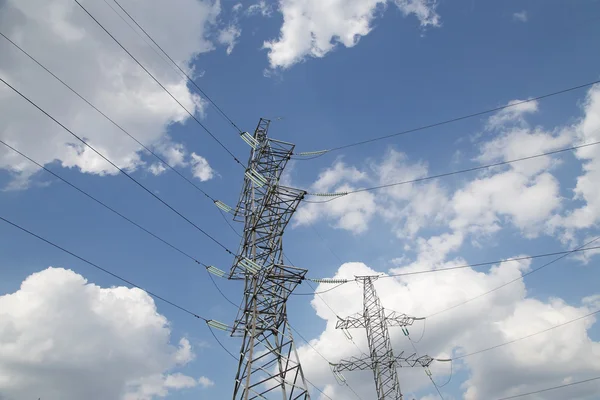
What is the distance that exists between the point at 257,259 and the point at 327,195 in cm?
466

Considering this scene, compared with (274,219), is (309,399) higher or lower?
lower

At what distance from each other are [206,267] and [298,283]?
15.4 feet

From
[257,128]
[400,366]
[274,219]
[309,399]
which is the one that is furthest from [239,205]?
[400,366]

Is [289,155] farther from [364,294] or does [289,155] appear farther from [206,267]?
[364,294]

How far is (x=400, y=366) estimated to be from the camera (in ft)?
94.6

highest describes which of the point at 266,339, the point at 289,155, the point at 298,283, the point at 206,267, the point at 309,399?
the point at 289,155

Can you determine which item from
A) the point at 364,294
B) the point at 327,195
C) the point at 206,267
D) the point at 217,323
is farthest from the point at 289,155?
the point at 364,294

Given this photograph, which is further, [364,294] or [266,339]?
[364,294]

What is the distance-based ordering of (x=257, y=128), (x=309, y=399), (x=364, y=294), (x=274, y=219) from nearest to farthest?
(x=309, y=399), (x=274, y=219), (x=257, y=128), (x=364, y=294)

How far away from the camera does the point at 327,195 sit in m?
18.4

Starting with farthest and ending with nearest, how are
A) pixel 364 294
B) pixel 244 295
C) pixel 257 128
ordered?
pixel 364 294, pixel 257 128, pixel 244 295

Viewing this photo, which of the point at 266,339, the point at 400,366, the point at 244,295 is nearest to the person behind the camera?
the point at 266,339

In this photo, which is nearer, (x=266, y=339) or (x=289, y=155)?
(x=266, y=339)

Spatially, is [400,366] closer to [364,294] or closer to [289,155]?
[364,294]
